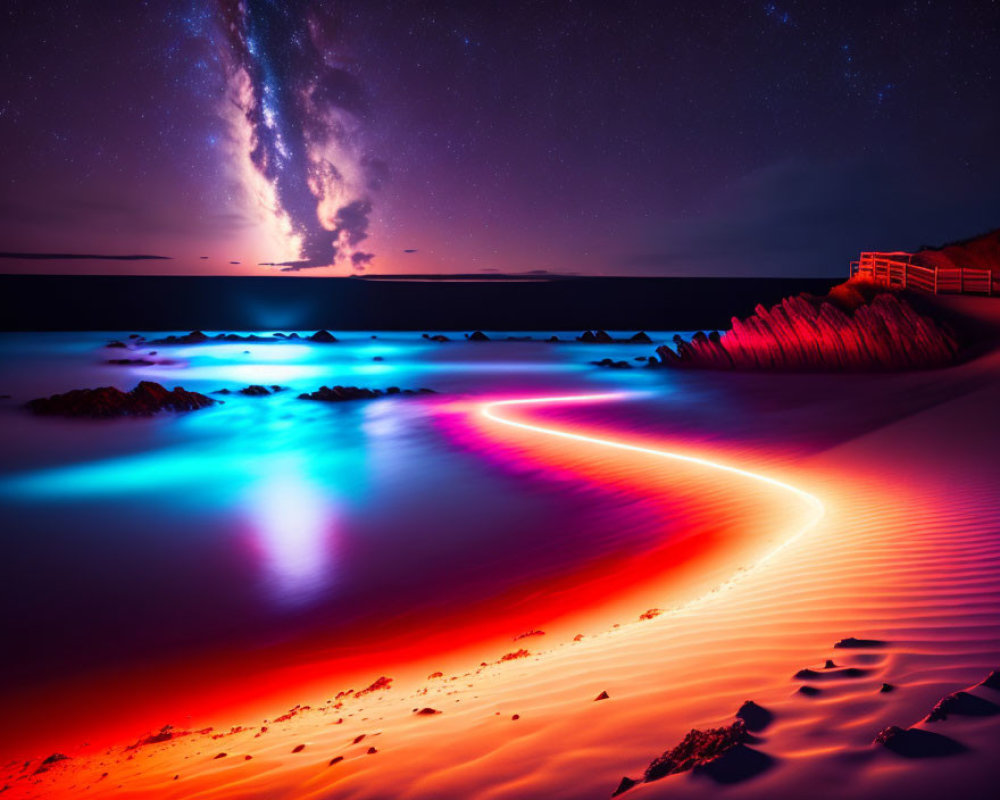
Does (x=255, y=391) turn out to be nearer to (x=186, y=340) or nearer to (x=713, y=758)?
(x=713, y=758)

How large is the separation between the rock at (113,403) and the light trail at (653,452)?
8.33 m

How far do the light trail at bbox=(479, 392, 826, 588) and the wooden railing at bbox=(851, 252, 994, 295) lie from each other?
39.4ft

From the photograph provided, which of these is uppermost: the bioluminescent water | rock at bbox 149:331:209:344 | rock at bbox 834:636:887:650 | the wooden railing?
rock at bbox 149:331:209:344

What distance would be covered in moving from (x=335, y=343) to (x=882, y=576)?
50776 mm

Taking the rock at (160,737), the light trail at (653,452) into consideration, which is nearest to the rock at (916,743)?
the light trail at (653,452)

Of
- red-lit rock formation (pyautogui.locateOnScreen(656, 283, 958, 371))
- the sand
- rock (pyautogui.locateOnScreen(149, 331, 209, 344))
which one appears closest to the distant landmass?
rock (pyautogui.locateOnScreen(149, 331, 209, 344))

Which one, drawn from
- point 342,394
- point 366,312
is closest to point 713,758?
point 342,394

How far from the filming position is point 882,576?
193 inches

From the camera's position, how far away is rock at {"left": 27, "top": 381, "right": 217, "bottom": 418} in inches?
716

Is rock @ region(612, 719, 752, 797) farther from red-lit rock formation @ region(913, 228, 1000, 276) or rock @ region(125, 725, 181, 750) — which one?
red-lit rock formation @ region(913, 228, 1000, 276)

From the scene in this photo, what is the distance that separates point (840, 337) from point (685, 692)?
19685 millimetres

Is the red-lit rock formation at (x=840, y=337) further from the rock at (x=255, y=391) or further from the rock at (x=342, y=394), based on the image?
the rock at (x=255, y=391)

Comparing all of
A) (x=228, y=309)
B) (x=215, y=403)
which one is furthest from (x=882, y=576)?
(x=228, y=309)

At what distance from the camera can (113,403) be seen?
1834 cm
